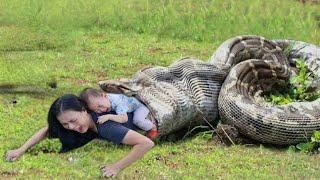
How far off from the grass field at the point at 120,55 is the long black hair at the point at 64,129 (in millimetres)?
135

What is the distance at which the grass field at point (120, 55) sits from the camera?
6719mm

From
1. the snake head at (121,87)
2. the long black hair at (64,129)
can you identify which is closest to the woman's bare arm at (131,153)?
the long black hair at (64,129)

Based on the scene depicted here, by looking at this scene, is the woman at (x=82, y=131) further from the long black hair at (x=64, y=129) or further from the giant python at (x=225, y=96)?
the giant python at (x=225, y=96)

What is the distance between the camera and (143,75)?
814 centimetres

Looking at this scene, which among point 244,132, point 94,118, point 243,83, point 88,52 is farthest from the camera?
point 88,52

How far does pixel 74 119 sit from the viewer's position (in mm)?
6250

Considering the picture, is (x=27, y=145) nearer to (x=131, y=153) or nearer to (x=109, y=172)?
(x=109, y=172)

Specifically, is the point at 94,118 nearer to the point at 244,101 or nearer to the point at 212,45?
the point at 244,101

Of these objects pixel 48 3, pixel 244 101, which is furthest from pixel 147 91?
pixel 48 3

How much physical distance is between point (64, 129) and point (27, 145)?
1.46 feet

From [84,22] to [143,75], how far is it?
5.46 meters

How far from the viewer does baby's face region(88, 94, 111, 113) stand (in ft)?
21.3

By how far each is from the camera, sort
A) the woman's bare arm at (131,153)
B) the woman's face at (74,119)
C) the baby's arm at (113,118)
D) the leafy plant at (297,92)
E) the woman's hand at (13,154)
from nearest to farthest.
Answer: the woman's bare arm at (131,153), the woman's face at (74,119), the baby's arm at (113,118), the woman's hand at (13,154), the leafy plant at (297,92)

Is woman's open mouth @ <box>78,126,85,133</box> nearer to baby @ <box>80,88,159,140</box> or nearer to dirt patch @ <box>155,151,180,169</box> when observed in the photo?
baby @ <box>80,88,159,140</box>
